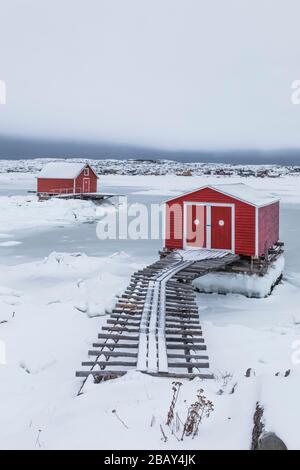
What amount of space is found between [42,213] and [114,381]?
3344 centimetres

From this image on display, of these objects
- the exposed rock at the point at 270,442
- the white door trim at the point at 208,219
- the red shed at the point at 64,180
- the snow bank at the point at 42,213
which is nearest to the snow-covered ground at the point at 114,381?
the exposed rock at the point at 270,442

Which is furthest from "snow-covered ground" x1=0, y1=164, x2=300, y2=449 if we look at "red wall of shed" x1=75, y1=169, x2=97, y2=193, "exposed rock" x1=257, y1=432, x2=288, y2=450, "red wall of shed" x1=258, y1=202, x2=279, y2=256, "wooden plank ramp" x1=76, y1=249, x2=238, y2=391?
"red wall of shed" x1=75, y1=169, x2=97, y2=193

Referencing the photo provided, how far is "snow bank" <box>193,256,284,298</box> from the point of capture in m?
16.0

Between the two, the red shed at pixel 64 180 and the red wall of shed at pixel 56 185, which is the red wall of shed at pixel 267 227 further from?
the red wall of shed at pixel 56 185

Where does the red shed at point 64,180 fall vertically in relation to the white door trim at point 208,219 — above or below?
above

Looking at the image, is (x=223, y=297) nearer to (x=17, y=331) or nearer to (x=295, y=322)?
(x=295, y=322)

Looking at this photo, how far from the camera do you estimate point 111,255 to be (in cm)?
2236

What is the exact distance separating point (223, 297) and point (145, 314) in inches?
236

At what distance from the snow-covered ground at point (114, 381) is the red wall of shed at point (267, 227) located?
63.0 inches

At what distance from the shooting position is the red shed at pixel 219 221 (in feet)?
55.8

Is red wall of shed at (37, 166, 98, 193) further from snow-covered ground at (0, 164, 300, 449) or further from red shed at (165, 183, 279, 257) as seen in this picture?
red shed at (165, 183, 279, 257)

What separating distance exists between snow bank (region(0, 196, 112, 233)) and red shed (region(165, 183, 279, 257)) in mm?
16492

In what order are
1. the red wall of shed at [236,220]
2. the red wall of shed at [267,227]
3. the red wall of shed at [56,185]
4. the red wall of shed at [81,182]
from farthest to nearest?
the red wall of shed at [81,182] → the red wall of shed at [56,185] → the red wall of shed at [267,227] → the red wall of shed at [236,220]

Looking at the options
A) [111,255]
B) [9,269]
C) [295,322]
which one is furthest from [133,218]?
[295,322]
